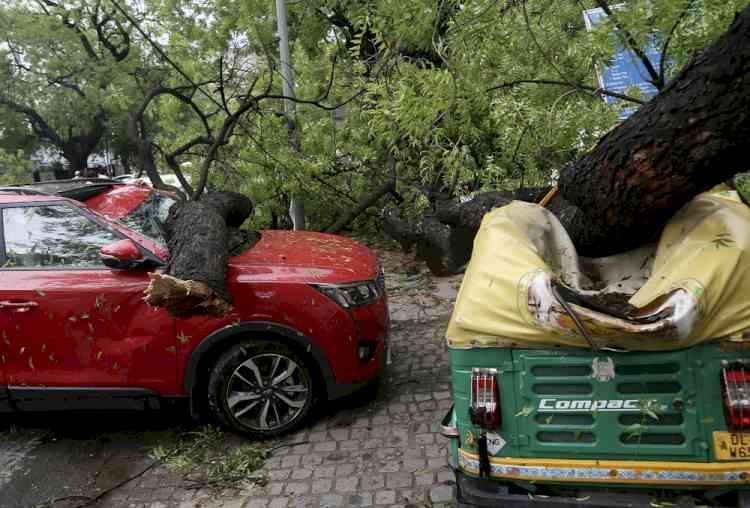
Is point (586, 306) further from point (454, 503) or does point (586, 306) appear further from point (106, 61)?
point (106, 61)

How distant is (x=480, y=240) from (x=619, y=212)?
671 millimetres

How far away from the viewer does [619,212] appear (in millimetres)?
3062

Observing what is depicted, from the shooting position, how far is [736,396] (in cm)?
234

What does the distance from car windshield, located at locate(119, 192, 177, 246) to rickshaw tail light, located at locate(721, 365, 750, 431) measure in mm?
3621

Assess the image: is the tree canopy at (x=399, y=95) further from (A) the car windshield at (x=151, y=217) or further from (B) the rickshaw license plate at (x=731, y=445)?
(B) the rickshaw license plate at (x=731, y=445)

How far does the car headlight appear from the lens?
4355 millimetres

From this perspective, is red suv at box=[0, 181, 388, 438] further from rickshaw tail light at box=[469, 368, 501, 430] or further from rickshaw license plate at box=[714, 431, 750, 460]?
rickshaw license plate at box=[714, 431, 750, 460]

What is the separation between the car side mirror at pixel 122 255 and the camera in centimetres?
413

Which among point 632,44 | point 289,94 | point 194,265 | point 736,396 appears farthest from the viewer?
point 289,94

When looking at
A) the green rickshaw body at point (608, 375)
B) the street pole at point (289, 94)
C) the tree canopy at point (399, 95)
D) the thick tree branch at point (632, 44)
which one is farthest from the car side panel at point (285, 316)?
the street pole at point (289, 94)

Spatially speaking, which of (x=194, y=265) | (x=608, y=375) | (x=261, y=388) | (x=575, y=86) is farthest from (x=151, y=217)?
(x=608, y=375)

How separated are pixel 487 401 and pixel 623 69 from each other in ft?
14.4

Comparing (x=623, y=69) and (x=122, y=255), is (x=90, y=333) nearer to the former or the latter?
(x=122, y=255)

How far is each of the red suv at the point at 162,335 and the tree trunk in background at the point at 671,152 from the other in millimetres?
1853
